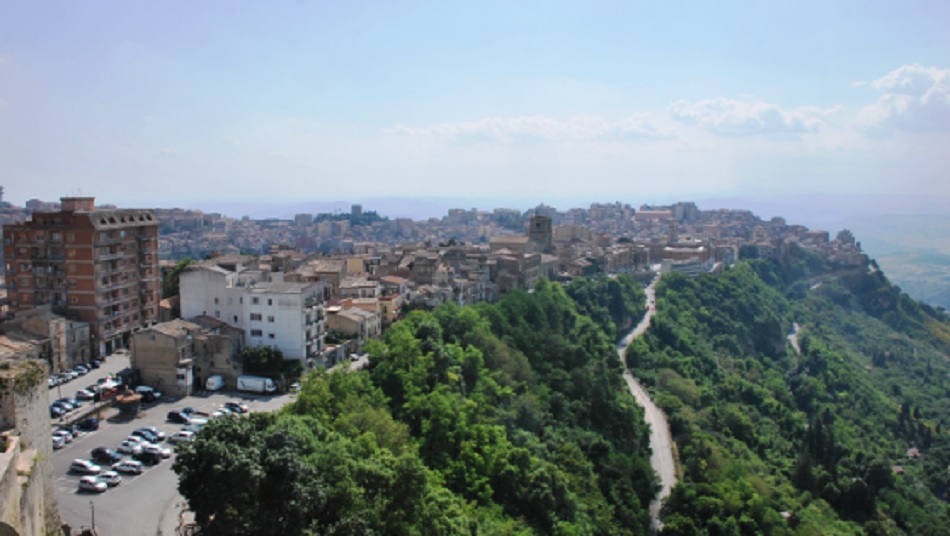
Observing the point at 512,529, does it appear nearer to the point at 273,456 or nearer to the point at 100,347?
the point at 273,456

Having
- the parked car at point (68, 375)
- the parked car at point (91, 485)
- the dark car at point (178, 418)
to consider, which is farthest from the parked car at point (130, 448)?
the parked car at point (68, 375)

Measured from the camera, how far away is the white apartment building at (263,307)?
27469mm

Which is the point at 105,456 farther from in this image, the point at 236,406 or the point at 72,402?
the point at 236,406

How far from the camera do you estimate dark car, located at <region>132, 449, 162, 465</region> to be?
18.9m

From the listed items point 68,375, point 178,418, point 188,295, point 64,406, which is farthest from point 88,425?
point 188,295

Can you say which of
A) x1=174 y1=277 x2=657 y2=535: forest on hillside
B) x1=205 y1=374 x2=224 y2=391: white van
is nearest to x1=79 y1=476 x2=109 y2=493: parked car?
x1=174 y1=277 x2=657 y2=535: forest on hillside

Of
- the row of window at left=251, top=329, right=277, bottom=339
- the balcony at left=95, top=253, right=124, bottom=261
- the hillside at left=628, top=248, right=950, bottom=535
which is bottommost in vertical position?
the hillside at left=628, top=248, right=950, bottom=535

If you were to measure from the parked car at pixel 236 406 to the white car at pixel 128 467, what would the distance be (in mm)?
4552

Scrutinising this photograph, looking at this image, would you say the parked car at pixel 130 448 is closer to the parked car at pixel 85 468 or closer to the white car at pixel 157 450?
the white car at pixel 157 450

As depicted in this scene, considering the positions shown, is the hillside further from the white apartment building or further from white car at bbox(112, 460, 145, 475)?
white car at bbox(112, 460, 145, 475)

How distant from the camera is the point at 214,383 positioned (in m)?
25.5

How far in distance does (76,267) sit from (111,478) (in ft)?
46.5

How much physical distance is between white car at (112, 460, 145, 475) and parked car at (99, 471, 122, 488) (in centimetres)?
31

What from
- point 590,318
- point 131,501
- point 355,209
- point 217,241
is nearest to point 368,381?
point 131,501
